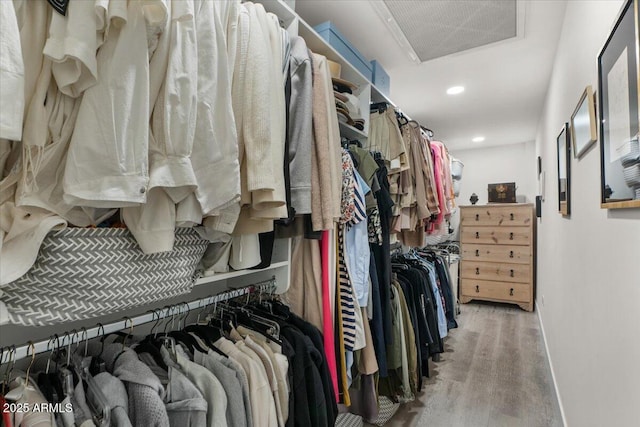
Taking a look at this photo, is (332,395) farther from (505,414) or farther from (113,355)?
(505,414)

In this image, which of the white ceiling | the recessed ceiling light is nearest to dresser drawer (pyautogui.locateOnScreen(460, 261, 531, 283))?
the white ceiling

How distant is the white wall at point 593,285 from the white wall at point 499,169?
135 inches

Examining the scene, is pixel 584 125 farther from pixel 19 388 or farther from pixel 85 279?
pixel 19 388

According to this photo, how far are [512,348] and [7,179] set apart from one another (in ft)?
11.9

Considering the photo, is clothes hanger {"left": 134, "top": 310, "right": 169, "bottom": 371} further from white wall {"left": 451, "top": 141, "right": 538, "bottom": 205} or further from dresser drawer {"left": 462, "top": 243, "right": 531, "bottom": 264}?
white wall {"left": 451, "top": 141, "right": 538, "bottom": 205}

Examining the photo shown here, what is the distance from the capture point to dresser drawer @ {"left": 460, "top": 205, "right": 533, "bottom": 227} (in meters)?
4.19

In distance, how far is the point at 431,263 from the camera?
267cm

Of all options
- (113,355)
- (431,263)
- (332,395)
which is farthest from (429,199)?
(113,355)

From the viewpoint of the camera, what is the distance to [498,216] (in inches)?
172

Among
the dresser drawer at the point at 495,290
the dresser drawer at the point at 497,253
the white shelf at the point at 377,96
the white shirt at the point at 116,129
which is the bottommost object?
the dresser drawer at the point at 495,290

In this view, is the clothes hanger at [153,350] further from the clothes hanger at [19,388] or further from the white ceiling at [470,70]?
the white ceiling at [470,70]

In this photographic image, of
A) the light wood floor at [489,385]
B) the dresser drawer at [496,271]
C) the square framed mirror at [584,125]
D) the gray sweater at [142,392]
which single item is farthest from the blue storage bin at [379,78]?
the dresser drawer at [496,271]

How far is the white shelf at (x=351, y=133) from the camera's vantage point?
170 centimetres

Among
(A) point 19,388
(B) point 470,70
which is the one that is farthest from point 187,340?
(B) point 470,70
